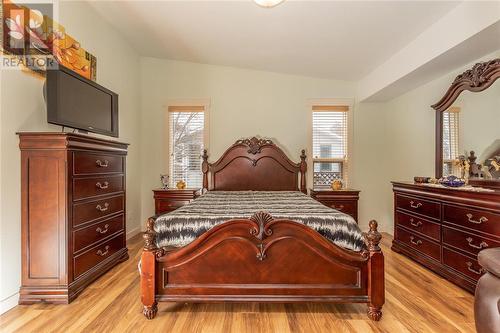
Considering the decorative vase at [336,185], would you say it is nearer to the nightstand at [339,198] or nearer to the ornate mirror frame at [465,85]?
the nightstand at [339,198]

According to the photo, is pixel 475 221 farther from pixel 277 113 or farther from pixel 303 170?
pixel 277 113

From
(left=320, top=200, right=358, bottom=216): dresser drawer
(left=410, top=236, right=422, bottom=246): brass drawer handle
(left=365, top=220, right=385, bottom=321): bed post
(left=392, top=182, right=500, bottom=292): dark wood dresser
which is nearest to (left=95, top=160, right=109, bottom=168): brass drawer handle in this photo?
(left=365, top=220, right=385, bottom=321): bed post

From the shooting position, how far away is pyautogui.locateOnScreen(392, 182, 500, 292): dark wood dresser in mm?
2334

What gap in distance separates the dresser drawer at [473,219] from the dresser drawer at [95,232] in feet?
11.5

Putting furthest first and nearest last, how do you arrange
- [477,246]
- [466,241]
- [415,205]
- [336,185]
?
1. [336,185]
2. [415,205]
3. [466,241]
4. [477,246]

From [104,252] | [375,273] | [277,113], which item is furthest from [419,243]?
[104,252]

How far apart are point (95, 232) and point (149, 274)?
1045 millimetres

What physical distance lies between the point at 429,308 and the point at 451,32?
2.43m

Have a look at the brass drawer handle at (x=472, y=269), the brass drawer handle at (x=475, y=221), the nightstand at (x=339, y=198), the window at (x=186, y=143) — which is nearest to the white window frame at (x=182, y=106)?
the window at (x=186, y=143)

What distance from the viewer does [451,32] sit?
2520mm

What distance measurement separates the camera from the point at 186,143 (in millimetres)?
4727

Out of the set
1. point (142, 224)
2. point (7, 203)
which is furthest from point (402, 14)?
point (142, 224)

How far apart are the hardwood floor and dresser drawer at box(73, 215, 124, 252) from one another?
44 centimetres

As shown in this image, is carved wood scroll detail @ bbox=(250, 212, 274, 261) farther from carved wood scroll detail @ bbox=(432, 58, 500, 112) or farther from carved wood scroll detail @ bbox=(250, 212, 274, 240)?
carved wood scroll detail @ bbox=(432, 58, 500, 112)
